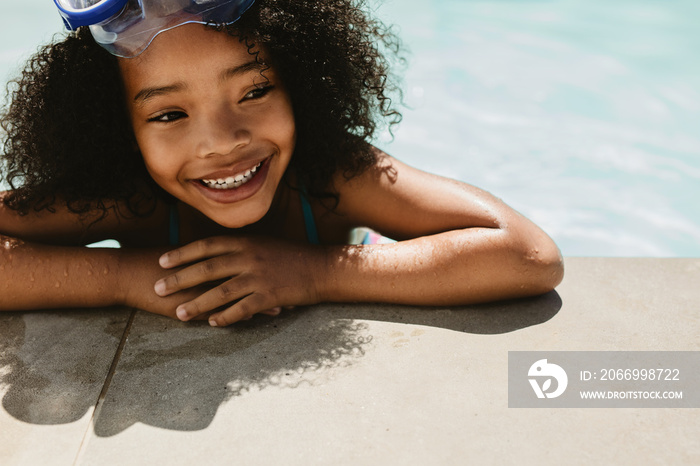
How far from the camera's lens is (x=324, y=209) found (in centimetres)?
224

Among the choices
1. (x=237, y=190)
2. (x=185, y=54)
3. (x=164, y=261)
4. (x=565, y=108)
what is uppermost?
(x=185, y=54)

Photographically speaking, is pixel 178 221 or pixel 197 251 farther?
pixel 178 221

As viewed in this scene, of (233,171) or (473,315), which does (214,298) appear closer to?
(233,171)

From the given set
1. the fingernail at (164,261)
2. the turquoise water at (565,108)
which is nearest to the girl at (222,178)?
the fingernail at (164,261)

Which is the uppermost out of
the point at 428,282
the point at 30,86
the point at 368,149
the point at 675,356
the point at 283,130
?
the point at 30,86

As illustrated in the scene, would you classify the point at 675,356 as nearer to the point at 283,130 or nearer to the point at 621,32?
the point at 283,130

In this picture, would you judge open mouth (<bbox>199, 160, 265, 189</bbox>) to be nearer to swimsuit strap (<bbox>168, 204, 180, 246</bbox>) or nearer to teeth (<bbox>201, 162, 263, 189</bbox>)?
teeth (<bbox>201, 162, 263, 189</bbox>)

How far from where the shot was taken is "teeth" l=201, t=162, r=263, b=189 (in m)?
1.89

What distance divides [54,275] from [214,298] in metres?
0.47

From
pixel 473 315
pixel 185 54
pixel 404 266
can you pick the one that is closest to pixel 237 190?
pixel 185 54

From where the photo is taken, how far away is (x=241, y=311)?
1.86 metres

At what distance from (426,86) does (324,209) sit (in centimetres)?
363

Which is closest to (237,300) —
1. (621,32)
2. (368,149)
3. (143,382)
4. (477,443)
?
(143,382)

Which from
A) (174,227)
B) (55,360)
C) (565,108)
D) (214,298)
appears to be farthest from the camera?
(565,108)
